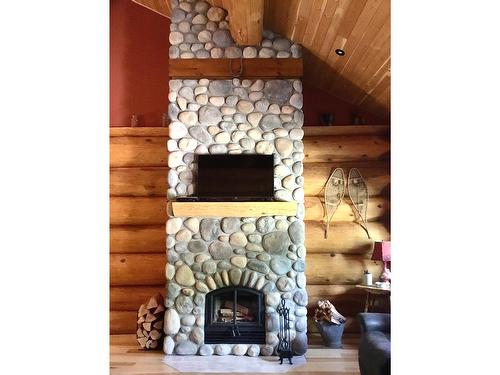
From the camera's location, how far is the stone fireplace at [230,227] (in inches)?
196

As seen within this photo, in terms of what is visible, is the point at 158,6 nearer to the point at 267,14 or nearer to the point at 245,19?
the point at 267,14

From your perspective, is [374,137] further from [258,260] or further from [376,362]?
[376,362]

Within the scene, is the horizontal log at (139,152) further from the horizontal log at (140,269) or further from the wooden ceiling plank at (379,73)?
the wooden ceiling plank at (379,73)

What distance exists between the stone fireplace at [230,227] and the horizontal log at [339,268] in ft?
2.33

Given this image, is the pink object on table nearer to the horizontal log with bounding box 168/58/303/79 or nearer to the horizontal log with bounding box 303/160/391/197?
the horizontal log with bounding box 303/160/391/197

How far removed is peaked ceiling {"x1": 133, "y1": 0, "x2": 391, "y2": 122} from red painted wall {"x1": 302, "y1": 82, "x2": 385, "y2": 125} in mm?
74

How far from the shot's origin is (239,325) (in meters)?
4.99

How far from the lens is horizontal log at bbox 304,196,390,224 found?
5742 millimetres

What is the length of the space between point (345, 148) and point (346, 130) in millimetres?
210

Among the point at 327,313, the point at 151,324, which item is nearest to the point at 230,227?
the point at 151,324

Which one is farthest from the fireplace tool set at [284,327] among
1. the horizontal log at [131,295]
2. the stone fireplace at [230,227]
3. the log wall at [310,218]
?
the horizontal log at [131,295]

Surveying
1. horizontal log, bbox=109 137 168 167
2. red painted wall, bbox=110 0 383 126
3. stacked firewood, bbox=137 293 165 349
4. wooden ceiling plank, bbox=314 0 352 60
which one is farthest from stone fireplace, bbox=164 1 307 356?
red painted wall, bbox=110 0 383 126
